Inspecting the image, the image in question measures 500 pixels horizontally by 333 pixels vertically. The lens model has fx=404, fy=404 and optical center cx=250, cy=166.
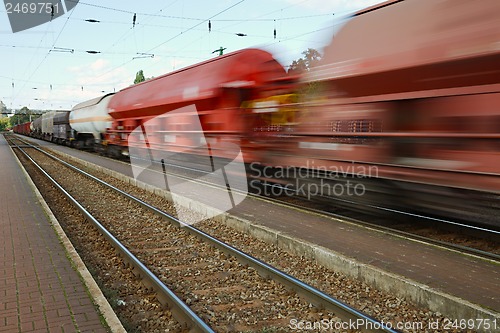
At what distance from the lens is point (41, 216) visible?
8.12m

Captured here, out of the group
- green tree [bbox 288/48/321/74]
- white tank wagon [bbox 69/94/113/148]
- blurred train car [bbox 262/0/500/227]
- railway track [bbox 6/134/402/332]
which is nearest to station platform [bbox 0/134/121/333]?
railway track [bbox 6/134/402/332]

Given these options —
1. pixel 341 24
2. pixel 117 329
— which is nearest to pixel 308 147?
pixel 341 24

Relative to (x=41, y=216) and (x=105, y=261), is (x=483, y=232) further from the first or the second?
(x=41, y=216)

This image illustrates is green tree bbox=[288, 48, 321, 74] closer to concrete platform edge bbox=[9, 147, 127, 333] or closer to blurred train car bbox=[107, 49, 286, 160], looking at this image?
blurred train car bbox=[107, 49, 286, 160]

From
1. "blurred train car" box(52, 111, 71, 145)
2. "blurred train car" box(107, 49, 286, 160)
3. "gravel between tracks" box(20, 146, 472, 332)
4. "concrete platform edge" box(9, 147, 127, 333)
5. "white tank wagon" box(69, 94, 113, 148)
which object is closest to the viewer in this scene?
"concrete platform edge" box(9, 147, 127, 333)

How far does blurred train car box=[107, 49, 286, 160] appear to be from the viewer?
9992mm

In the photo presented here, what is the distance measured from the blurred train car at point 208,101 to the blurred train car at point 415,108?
254 cm

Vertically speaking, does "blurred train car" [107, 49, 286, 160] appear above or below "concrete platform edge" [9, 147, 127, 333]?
above

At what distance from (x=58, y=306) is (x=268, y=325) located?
208 centimetres

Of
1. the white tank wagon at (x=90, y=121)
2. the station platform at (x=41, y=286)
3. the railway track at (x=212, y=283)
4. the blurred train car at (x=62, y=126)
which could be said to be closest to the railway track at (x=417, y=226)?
the railway track at (x=212, y=283)

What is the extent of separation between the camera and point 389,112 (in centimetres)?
607

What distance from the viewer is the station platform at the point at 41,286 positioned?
144 inches

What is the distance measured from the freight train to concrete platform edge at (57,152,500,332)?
1592 mm

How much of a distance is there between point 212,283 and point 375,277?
1.97 meters
